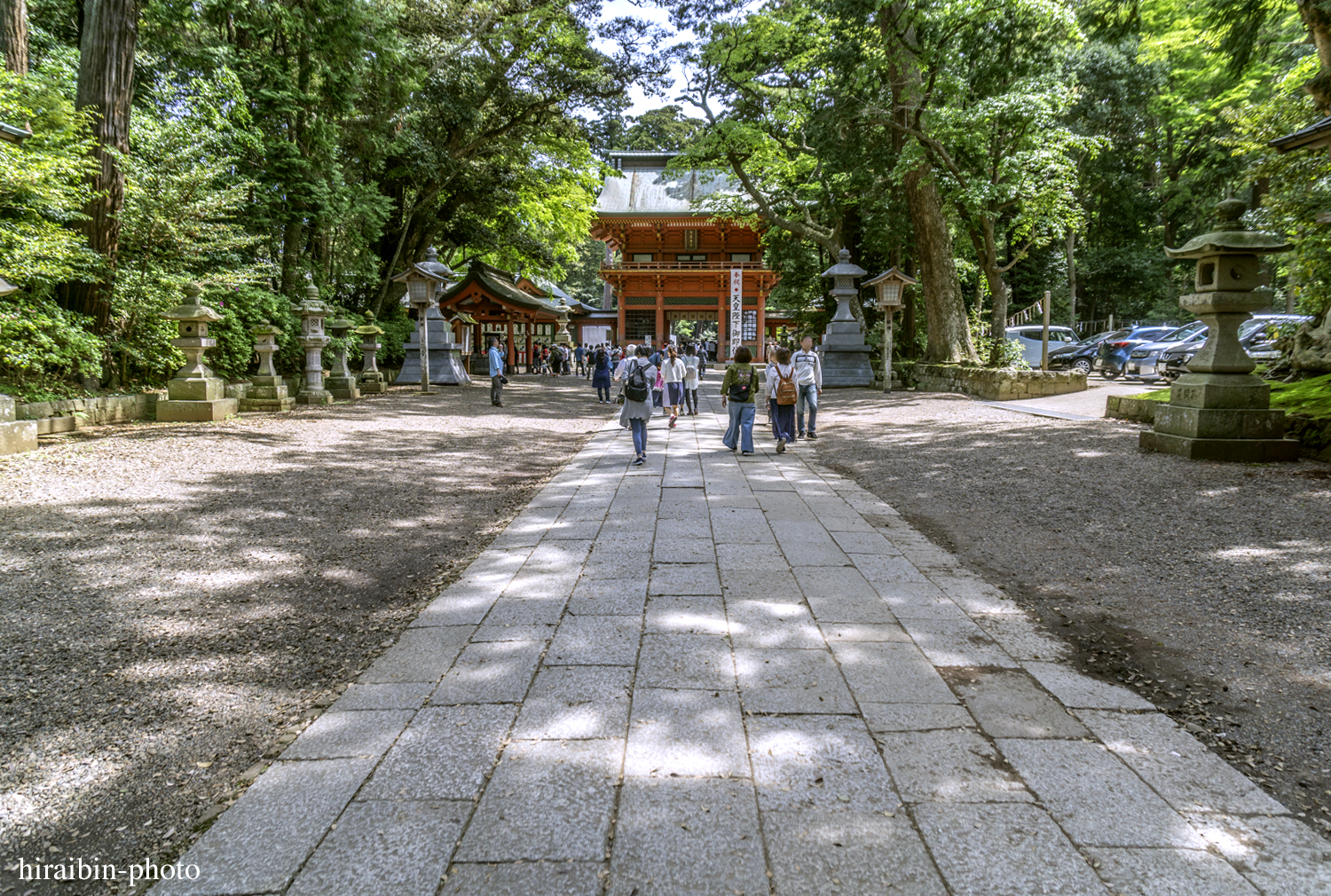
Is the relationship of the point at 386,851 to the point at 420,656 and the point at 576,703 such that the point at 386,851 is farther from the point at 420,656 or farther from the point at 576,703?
the point at 420,656

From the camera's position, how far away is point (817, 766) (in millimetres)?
2145

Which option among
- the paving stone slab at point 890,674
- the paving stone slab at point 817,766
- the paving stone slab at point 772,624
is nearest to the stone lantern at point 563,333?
the paving stone slab at point 772,624

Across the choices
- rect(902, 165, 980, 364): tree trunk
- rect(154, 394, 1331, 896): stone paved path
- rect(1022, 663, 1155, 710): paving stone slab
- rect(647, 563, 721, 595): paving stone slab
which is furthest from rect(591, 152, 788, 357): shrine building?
rect(1022, 663, 1155, 710): paving stone slab

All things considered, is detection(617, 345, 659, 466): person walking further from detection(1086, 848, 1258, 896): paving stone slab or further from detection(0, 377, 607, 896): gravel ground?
detection(1086, 848, 1258, 896): paving stone slab

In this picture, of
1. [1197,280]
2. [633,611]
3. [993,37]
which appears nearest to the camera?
[633,611]

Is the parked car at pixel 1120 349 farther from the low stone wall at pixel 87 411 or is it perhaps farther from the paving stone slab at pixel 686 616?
the low stone wall at pixel 87 411

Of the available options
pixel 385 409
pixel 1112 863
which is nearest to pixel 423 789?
pixel 1112 863

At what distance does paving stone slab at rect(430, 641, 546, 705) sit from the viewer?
2.59 meters

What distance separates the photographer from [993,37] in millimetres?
13094

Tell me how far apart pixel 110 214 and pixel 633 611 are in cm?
996

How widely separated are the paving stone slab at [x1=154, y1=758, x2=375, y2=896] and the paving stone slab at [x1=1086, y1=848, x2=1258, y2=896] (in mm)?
1885

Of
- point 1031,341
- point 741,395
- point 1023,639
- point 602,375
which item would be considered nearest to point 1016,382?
point 741,395

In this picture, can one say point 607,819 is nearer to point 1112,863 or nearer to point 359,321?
point 1112,863

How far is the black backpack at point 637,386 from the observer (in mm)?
7543
